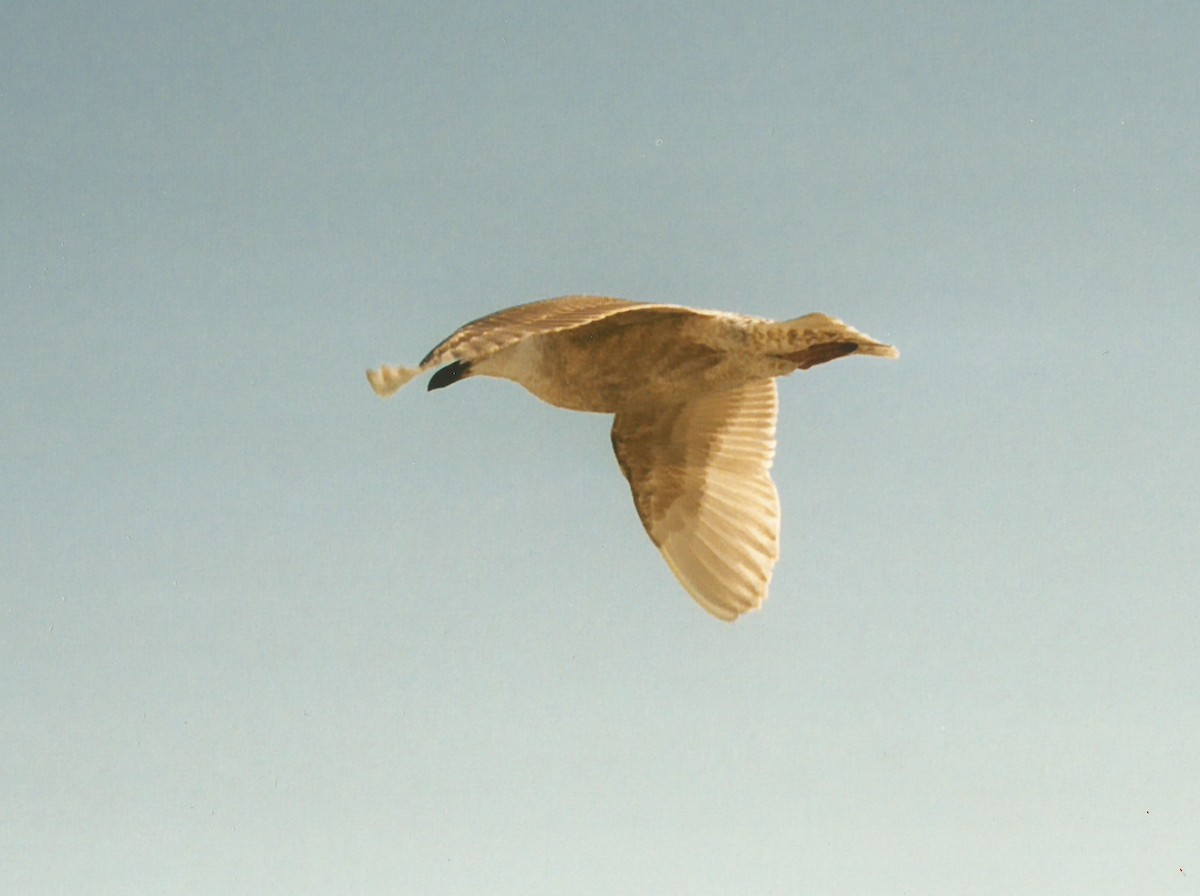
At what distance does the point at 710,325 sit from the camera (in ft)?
30.1

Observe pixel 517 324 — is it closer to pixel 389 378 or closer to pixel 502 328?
pixel 502 328

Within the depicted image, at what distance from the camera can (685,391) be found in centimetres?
980

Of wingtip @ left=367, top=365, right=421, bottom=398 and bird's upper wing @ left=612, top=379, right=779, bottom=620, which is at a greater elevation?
bird's upper wing @ left=612, top=379, right=779, bottom=620

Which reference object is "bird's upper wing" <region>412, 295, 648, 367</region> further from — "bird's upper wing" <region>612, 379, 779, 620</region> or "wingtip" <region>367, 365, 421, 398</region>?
"bird's upper wing" <region>612, 379, 779, 620</region>

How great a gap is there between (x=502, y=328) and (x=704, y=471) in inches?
114

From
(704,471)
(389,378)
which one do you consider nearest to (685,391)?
(704,471)

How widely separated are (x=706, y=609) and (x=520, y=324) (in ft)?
9.02

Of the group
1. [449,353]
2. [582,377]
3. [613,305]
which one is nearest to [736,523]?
[582,377]

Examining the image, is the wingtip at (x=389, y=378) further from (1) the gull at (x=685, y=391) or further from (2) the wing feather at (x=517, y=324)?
(1) the gull at (x=685, y=391)

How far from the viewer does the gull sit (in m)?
8.71

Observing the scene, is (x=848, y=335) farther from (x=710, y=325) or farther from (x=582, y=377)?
(x=582, y=377)

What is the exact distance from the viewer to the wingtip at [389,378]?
6887 millimetres

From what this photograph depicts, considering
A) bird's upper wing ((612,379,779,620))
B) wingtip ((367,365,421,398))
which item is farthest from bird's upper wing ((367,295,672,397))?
bird's upper wing ((612,379,779,620))

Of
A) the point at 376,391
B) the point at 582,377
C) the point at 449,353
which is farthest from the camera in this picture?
the point at 582,377
